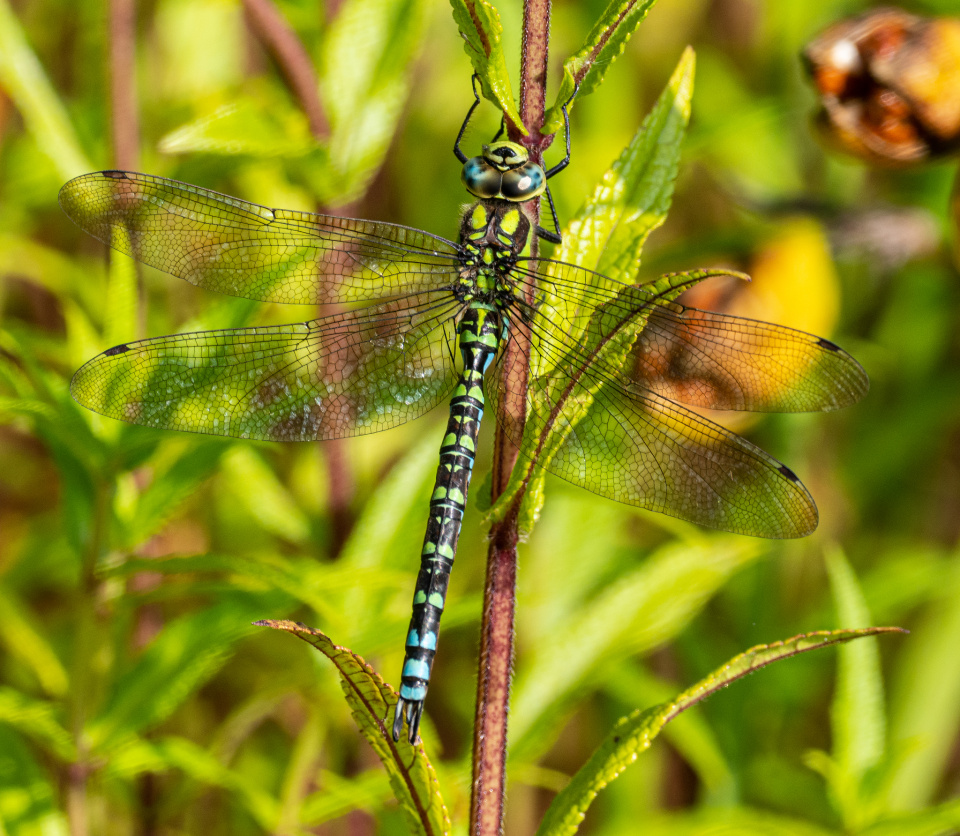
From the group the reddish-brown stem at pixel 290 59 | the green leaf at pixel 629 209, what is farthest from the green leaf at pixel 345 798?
the reddish-brown stem at pixel 290 59

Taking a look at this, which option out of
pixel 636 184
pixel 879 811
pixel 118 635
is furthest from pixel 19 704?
pixel 879 811

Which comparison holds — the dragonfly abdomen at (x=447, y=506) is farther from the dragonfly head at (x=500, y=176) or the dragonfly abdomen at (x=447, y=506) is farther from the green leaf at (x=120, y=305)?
the green leaf at (x=120, y=305)

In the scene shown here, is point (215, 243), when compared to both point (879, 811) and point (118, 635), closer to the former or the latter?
point (118, 635)

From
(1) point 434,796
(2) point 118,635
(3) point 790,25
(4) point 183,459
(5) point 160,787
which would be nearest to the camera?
(1) point 434,796

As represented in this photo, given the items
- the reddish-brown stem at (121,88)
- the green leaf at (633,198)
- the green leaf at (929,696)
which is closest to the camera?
the green leaf at (633,198)

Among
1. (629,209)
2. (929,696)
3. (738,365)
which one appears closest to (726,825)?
(738,365)

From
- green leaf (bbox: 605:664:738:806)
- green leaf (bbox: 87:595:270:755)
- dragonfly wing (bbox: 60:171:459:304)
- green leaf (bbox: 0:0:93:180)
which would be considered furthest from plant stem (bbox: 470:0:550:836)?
green leaf (bbox: 0:0:93:180)

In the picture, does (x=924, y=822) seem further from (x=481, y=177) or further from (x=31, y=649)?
(x=31, y=649)
